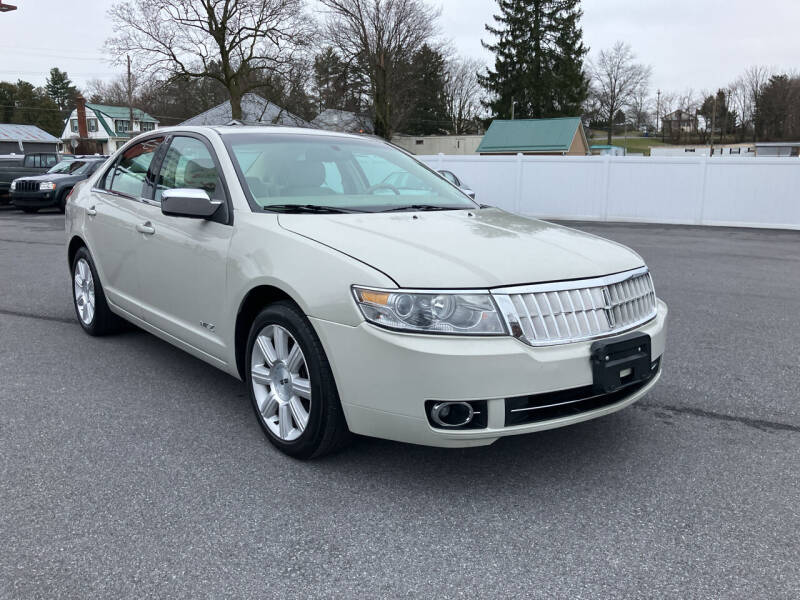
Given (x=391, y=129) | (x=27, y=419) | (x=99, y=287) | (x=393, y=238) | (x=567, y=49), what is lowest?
(x=27, y=419)

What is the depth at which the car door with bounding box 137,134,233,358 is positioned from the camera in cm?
369

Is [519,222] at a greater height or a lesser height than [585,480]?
greater

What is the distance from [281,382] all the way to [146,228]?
1691 mm

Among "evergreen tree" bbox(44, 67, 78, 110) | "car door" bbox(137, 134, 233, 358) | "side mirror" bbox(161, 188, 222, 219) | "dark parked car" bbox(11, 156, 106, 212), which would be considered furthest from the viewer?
"evergreen tree" bbox(44, 67, 78, 110)

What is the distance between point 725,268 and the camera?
9.96m

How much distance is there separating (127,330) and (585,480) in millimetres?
4150

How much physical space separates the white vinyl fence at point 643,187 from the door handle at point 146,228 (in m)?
17.0

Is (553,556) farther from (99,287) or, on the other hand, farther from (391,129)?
(391,129)

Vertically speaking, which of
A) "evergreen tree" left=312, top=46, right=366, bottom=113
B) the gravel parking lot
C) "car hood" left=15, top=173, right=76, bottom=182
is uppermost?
"evergreen tree" left=312, top=46, right=366, bottom=113

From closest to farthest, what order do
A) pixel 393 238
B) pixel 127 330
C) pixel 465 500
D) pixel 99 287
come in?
pixel 465 500 → pixel 393 238 → pixel 99 287 → pixel 127 330

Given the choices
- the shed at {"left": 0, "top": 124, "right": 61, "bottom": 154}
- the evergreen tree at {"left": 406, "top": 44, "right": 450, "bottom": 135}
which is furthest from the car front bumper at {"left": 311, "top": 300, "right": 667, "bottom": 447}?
the shed at {"left": 0, "top": 124, "right": 61, "bottom": 154}

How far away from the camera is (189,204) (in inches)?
141

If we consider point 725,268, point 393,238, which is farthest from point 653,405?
point 725,268

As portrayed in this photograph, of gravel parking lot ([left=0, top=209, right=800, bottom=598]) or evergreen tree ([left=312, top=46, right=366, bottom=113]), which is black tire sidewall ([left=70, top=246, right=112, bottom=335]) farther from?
evergreen tree ([left=312, top=46, right=366, bottom=113])
